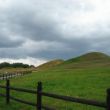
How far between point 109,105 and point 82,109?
8.28 meters

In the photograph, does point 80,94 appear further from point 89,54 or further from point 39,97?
point 89,54

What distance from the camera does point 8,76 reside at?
62281mm

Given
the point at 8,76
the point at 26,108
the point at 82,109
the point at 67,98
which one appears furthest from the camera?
the point at 8,76

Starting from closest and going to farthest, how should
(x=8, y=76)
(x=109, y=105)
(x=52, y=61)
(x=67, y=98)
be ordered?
1. (x=109, y=105)
2. (x=67, y=98)
3. (x=8, y=76)
4. (x=52, y=61)

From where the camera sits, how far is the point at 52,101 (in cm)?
2170

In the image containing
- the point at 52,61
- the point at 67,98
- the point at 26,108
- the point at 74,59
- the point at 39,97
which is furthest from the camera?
the point at 52,61

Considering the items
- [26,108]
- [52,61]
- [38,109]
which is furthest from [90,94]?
[52,61]

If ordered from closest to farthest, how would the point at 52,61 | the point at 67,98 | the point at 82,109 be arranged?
the point at 67,98
the point at 82,109
the point at 52,61

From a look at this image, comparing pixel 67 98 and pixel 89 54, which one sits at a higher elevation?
pixel 89 54

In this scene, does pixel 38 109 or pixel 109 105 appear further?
pixel 38 109

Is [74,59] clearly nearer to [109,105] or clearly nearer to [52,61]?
[52,61]

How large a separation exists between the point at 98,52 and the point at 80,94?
476 ft

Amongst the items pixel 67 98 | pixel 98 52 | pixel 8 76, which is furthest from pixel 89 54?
pixel 67 98

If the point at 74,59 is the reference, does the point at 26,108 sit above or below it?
below
